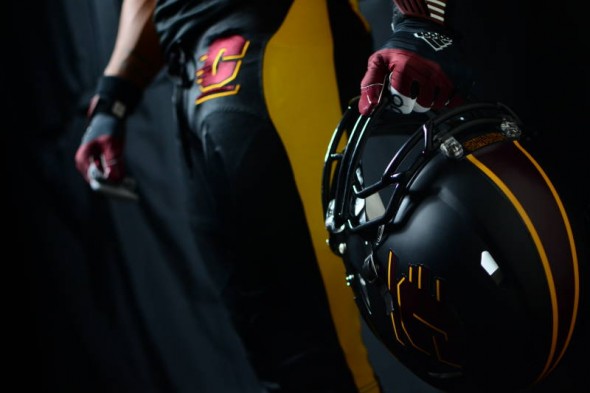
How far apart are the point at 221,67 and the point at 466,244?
40cm

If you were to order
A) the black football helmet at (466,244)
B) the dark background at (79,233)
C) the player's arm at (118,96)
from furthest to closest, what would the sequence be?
the dark background at (79,233), the player's arm at (118,96), the black football helmet at (466,244)

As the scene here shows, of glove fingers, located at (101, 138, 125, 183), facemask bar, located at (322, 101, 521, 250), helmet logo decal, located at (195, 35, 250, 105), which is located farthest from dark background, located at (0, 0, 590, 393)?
facemask bar, located at (322, 101, 521, 250)

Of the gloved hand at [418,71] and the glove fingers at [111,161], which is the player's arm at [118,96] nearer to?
the glove fingers at [111,161]

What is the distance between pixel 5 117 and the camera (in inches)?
60.3

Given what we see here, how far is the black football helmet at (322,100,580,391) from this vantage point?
55 cm

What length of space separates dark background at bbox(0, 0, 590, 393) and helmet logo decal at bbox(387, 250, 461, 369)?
2.54 feet

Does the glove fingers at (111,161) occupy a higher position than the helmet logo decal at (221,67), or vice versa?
the helmet logo decal at (221,67)

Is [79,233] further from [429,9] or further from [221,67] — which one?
[429,9]

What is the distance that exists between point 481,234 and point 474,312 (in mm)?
78

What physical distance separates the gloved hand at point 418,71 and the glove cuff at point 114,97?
0.55m

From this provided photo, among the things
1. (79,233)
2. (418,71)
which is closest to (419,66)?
(418,71)

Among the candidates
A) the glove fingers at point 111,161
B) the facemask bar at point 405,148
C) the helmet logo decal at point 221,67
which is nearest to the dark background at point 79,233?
the glove fingers at point 111,161

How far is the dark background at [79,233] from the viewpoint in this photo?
1.39m

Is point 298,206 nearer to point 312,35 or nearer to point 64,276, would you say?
point 312,35
